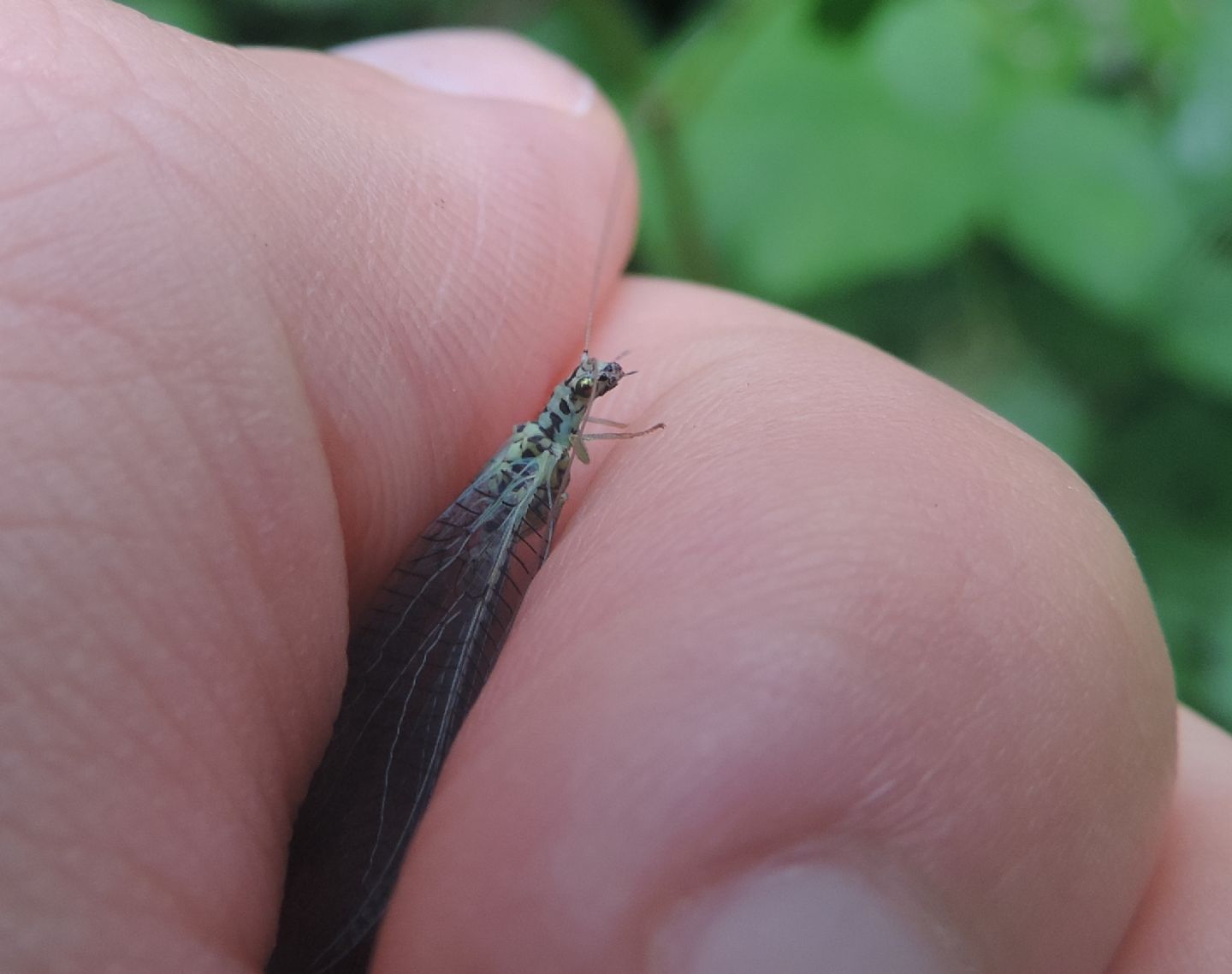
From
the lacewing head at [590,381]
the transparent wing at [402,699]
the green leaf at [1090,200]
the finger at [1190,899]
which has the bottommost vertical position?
the transparent wing at [402,699]

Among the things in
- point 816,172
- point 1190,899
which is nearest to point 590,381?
point 1190,899

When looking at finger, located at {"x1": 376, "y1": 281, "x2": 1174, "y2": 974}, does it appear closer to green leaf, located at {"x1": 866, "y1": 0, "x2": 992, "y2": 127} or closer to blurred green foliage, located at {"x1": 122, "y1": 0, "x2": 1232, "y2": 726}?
blurred green foliage, located at {"x1": 122, "y1": 0, "x2": 1232, "y2": 726}

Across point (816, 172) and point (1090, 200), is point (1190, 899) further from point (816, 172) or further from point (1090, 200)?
point (816, 172)

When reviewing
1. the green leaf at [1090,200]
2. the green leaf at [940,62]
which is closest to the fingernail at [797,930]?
the green leaf at [1090,200]

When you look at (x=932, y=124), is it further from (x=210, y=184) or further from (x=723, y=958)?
(x=723, y=958)

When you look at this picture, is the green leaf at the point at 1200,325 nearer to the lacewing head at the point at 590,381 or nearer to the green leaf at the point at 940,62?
the green leaf at the point at 940,62

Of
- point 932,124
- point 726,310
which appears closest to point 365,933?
point 726,310

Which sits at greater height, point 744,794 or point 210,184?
point 210,184
